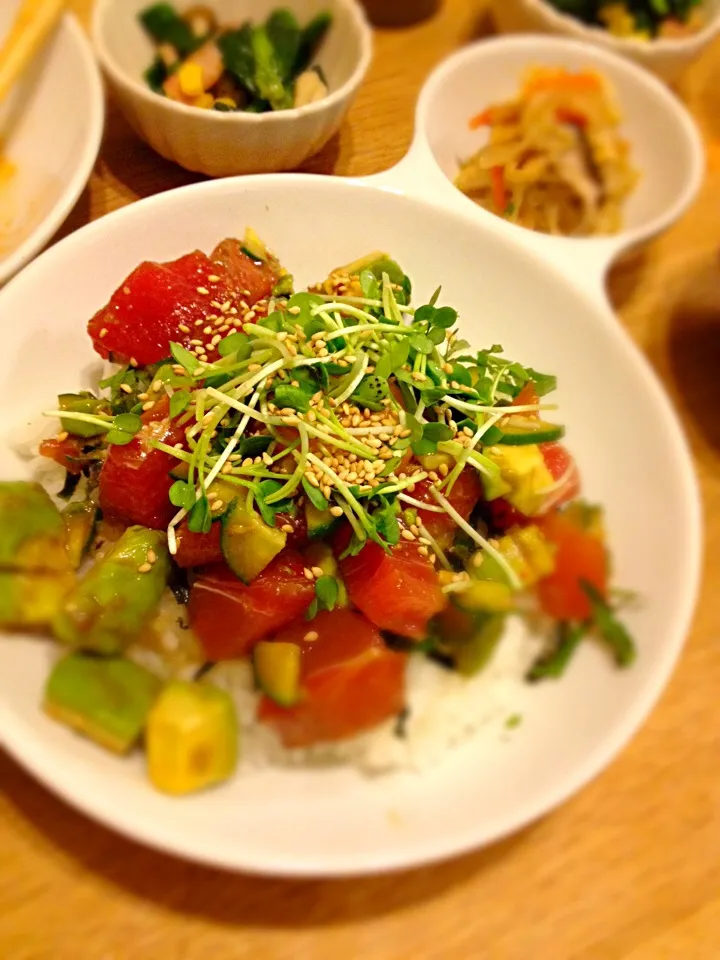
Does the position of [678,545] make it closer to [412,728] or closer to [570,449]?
[570,449]

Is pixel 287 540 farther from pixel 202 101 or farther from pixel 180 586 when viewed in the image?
pixel 202 101

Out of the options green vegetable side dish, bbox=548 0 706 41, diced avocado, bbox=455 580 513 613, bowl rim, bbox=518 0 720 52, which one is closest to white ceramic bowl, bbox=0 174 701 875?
diced avocado, bbox=455 580 513 613

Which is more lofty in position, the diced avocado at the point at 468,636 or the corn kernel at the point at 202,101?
the corn kernel at the point at 202,101

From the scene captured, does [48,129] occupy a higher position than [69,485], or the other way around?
[48,129]

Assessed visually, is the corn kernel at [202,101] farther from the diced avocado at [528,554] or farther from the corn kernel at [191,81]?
the diced avocado at [528,554]

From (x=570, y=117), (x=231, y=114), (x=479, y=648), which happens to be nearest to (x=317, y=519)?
(x=479, y=648)

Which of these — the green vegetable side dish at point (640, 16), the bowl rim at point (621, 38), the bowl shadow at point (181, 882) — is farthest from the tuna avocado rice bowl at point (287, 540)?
the green vegetable side dish at point (640, 16)

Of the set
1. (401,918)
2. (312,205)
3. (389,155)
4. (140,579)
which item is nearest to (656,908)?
(401,918)
